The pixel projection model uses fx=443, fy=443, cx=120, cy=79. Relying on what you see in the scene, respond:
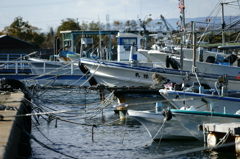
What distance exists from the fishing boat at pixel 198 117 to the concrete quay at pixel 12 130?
3.97m

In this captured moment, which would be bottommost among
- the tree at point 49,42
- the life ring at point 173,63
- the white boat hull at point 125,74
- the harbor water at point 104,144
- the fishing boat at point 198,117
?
the harbor water at point 104,144

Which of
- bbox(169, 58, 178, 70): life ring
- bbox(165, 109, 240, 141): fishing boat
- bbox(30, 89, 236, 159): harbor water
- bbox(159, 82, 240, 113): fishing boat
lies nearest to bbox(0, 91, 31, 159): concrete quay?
bbox(30, 89, 236, 159): harbor water

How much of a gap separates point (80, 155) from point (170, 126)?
2.81 meters

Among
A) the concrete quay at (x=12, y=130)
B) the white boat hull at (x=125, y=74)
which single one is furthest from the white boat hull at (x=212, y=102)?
the white boat hull at (x=125, y=74)

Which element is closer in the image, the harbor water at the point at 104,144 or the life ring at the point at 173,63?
the harbor water at the point at 104,144

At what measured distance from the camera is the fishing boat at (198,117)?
12.0m

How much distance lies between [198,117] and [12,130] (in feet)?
17.4

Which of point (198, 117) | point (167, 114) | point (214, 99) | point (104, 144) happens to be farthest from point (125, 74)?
point (167, 114)

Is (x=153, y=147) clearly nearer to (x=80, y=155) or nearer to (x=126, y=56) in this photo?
(x=80, y=155)

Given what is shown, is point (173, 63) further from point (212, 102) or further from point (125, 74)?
point (212, 102)

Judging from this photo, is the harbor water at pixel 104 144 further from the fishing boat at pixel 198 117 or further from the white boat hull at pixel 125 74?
the white boat hull at pixel 125 74

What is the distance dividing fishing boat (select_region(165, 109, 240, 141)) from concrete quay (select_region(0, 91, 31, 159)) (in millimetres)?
3970

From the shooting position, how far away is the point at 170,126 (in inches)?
509

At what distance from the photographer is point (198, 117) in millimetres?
12117
